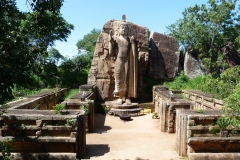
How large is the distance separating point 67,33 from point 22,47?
20.0 meters

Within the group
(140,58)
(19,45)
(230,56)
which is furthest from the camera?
(230,56)

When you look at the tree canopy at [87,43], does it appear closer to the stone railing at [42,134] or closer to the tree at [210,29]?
the tree at [210,29]

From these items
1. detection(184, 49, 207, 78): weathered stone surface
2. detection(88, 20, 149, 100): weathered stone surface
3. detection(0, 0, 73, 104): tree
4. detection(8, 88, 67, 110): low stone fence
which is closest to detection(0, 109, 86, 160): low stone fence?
detection(8, 88, 67, 110): low stone fence

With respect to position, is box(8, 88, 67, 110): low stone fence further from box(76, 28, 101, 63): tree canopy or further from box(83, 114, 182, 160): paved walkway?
box(76, 28, 101, 63): tree canopy

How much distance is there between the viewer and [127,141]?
7.01 metres

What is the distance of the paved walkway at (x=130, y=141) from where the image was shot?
5.74 m

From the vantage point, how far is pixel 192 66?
16.8 meters

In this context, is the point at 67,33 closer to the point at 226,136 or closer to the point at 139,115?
the point at 139,115

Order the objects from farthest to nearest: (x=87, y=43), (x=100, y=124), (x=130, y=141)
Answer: (x=87, y=43)
(x=100, y=124)
(x=130, y=141)

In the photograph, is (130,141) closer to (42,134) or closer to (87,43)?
(42,134)

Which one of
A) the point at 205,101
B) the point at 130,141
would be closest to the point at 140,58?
the point at 205,101

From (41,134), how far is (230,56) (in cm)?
1870

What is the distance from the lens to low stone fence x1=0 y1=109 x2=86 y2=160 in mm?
5000

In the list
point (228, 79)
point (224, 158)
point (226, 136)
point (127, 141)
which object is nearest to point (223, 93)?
point (228, 79)
